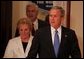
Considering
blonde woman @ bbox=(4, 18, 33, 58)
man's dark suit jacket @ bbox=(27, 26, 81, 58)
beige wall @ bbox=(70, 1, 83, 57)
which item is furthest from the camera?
beige wall @ bbox=(70, 1, 83, 57)

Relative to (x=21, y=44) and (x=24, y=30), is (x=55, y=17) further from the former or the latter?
(x=21, y=44)

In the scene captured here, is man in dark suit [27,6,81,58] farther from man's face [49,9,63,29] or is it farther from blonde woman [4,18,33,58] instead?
blonde woman [4,18,33,58]

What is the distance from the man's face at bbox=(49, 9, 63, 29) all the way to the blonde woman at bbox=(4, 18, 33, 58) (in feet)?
1.52

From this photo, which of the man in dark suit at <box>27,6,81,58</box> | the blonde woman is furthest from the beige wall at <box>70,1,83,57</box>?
the man in dark suit at <box>27,6,81,58</box>

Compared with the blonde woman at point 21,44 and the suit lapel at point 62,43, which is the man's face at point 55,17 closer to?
the suit lapel at point 62,43

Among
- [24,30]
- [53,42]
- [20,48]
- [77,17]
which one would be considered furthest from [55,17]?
[77,17]

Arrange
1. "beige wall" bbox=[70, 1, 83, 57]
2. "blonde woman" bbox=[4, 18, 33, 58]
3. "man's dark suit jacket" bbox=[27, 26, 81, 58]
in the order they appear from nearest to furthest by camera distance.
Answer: "man's dark suit jacket" bbox=[27, 26, 81, 58] < "blonde woman" bbox=[4, 18, 33, 58] < "beige wall" bbox=[70, 1, 83, 57]

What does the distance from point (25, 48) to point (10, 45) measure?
0.53ft

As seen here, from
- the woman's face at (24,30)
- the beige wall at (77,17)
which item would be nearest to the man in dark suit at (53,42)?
the woman's face at (24,30)

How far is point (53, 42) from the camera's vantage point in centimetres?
212

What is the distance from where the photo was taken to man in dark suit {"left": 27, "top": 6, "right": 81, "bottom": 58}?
207cm

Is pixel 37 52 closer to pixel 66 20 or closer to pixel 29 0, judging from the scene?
pixel 66 20

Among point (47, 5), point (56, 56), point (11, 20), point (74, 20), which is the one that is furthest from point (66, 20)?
point (56, 56)

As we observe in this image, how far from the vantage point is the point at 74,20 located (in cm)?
361
